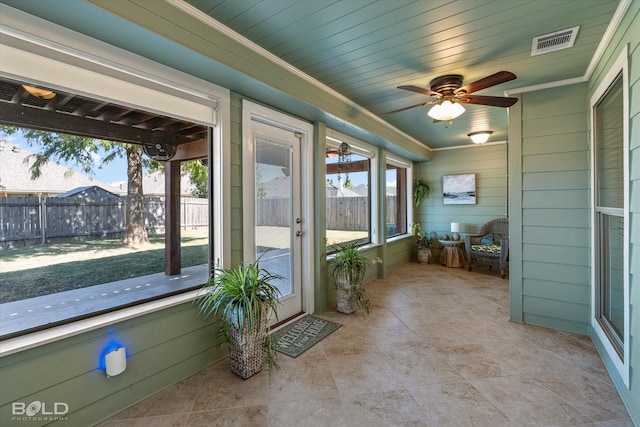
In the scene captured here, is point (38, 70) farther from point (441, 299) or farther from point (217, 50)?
point (441, 299)

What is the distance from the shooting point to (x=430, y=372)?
83.8 inches

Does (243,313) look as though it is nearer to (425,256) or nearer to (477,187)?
(425,256)

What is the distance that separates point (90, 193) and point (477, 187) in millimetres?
6015

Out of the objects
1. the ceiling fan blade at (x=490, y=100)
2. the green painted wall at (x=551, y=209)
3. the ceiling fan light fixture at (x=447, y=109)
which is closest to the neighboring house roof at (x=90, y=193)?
→ the ceiling fan light fixture at (x=447, y=109)

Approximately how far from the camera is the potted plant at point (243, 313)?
199 centimetres

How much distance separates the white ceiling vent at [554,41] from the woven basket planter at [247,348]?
284 cm

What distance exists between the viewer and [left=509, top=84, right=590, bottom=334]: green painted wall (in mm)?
2729

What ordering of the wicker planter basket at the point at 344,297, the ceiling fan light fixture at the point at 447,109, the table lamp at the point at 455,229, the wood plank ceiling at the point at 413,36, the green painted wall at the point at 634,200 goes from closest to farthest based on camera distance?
the green painted wall at the point at 634,200
the wood plank ceiling at the point at 413,36
the ceiling fan light fixture at the point at 447,109
the wicker planter basket at the point at 344,297
the table lamp at the point at 455,229

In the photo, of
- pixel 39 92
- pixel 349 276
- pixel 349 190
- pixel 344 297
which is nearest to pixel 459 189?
pixel 349 190

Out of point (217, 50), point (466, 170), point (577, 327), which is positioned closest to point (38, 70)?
point (217, 50)

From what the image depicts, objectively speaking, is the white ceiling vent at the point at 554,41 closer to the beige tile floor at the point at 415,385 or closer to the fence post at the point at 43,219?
the beige tile floor at the point at 415,385

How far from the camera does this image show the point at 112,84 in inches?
67.9

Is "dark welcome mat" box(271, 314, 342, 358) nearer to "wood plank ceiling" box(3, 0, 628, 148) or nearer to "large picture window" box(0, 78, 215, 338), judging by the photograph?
"large picture window" box(0, 78, 215, 338)

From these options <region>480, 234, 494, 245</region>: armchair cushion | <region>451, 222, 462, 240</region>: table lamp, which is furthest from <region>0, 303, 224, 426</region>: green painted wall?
<region>480, 234, 494, 245</region>: armchair cushion
